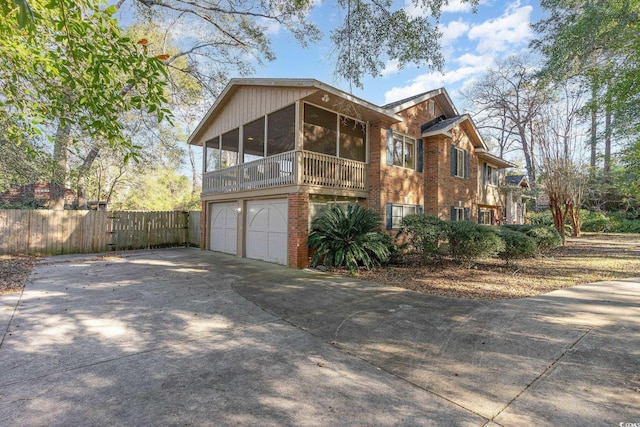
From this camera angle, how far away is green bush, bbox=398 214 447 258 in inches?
339

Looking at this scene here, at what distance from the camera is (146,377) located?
2982 millimetres

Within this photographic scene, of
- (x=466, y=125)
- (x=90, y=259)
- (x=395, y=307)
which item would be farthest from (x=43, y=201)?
(x=466, y=125)

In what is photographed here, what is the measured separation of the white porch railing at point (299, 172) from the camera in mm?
9328

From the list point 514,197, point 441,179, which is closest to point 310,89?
point 441,179

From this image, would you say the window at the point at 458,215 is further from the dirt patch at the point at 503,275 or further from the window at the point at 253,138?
the window at the point at 253,138

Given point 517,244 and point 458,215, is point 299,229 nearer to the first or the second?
point 517,244

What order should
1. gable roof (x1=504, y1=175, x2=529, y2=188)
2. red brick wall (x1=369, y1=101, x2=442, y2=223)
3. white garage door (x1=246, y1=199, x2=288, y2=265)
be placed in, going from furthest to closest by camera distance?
gable roof (x1=504, y1=175, x2=529, y2=188)
red brick wall (x1=369, y1=101, x2=442, y2=223)
white garage door (x1=246, y1=199, x2=288, y2=265)

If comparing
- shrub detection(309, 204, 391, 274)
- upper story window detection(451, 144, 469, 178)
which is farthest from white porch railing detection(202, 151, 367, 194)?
upper story window detection(451, 144, 469, 178)

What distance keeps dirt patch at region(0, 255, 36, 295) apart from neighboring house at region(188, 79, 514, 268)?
6.03m

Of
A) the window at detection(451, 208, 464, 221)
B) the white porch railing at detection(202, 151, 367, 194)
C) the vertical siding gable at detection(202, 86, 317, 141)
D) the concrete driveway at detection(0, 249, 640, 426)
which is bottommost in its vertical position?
the concrete driveway at detection(0, 249, 640, 426)

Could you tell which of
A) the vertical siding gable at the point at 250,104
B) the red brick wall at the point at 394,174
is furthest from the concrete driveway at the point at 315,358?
the vertical siding gable at the point at 250,104

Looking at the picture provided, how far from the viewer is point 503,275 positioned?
27.7 ft

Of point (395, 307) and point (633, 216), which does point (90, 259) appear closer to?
point (395, 307)

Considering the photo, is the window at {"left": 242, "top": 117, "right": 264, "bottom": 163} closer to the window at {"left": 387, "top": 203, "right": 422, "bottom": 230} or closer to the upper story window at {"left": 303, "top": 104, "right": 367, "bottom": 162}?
the upper story window at {"left": 303, "top": 104, "right": 367, "bottom": 162}
